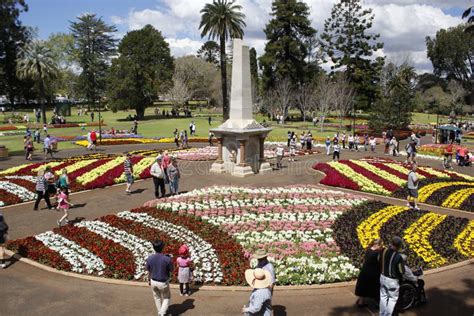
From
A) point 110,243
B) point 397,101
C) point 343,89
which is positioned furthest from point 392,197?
point 343,89

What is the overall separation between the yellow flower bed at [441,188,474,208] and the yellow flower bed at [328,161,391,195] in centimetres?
257

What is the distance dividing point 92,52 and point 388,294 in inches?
3943

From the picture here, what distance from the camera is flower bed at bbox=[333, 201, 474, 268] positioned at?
36.6ft

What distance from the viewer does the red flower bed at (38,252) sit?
35.2 feet

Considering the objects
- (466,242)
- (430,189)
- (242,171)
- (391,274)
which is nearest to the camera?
(391,274)

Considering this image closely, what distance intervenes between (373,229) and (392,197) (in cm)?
612

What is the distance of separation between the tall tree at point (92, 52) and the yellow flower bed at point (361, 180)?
74911mm

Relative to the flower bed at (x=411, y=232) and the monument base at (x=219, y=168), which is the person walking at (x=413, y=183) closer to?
the flower bed at (x=411, y=232)

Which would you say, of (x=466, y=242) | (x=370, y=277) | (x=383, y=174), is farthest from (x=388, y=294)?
(x=383, y=174)

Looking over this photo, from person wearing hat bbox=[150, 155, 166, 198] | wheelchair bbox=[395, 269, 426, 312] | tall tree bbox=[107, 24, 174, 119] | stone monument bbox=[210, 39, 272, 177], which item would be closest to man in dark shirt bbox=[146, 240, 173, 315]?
wheelchair bbox=[395, 269, 426, 312]

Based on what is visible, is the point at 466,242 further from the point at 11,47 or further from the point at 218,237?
the point at 11,47

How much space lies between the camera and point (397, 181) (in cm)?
2062

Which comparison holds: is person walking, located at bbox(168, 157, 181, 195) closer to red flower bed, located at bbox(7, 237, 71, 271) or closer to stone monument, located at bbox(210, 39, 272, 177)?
stone monument, located at bbox(210, 39, 272, 177)

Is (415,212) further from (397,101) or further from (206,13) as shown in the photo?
(206,13)
